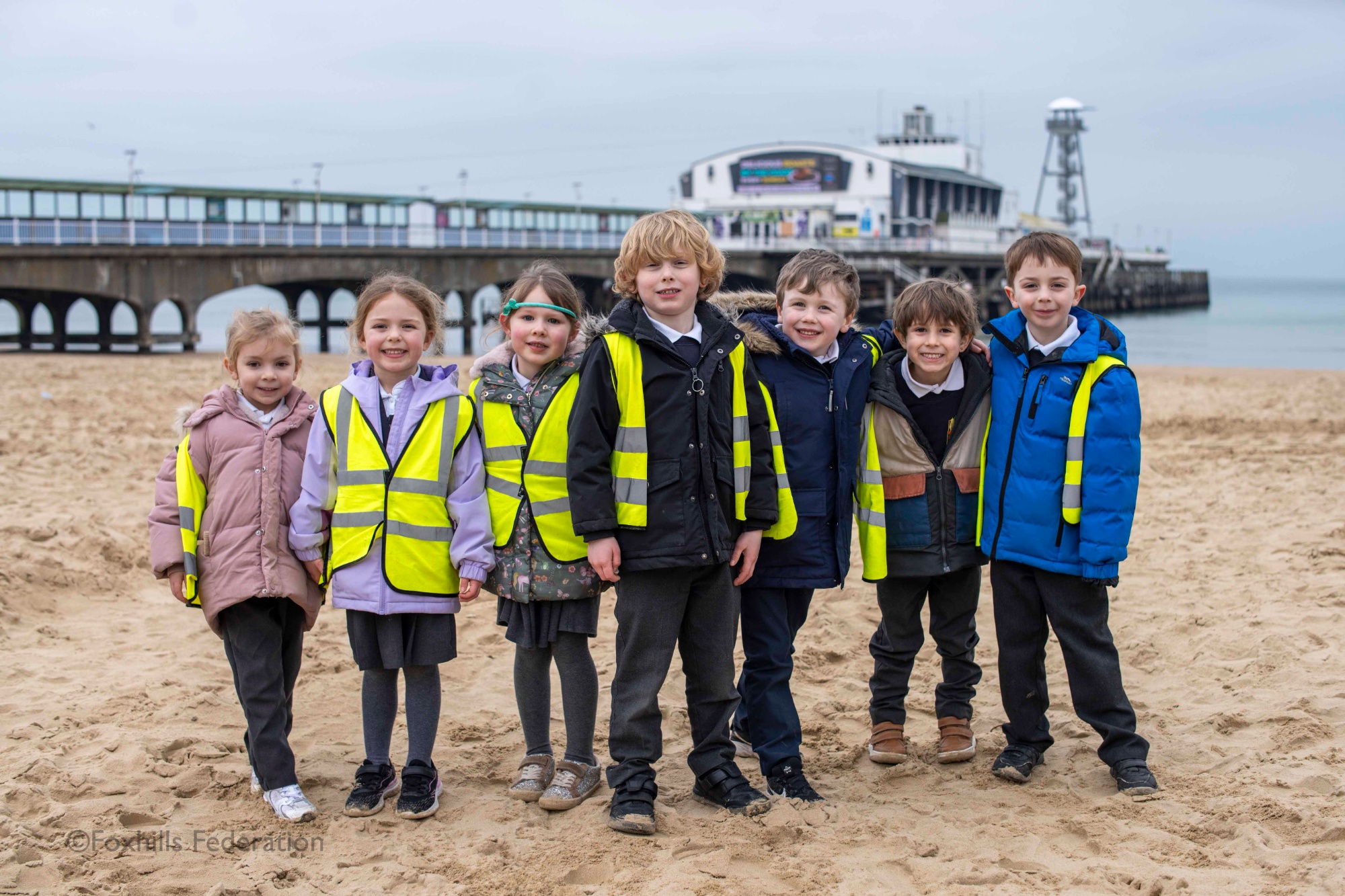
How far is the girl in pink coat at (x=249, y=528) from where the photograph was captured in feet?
10.8

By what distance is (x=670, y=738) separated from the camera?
414 centimetres

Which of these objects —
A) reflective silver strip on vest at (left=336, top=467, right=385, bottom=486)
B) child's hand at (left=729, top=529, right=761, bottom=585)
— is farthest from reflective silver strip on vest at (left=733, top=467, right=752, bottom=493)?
reflective silver strip on vest at (left=336, top=467, right=385, bottom=486)

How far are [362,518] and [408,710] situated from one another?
2.05 feet

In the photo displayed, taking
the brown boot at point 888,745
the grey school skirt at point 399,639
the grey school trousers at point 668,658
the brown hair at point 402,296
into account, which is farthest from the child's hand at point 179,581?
the brown boot at point 888,745

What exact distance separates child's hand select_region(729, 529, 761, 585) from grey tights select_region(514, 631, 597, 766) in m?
0.53

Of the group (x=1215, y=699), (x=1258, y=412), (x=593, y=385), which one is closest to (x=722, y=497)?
(x=593, y=385)

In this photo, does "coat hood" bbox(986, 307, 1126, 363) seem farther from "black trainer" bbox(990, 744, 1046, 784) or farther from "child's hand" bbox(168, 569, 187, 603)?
"child's hand" bbox(168, 569, 187, 603)

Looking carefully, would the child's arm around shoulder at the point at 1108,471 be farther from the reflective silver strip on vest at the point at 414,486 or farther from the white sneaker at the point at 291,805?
the white sneaker at the point at 291,805

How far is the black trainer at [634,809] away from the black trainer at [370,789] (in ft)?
2.33

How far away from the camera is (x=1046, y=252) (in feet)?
11.9

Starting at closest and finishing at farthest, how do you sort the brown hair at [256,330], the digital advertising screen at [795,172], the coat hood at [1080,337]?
the brown hair at [256,330] → the coat hood at [1080,337] → the digital advertising screen at [795,172]

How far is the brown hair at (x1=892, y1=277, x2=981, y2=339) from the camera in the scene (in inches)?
143

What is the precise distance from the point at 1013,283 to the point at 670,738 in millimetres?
2025

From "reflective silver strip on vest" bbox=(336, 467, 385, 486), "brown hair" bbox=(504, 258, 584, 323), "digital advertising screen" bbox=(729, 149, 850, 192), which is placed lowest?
"reflective silver strip on vest" bbox=(336, 467, 385, 486)
